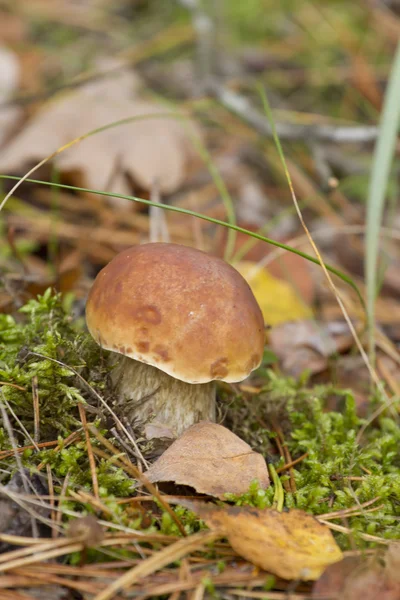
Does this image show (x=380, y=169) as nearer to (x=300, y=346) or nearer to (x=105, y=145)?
(x=300, y=346)

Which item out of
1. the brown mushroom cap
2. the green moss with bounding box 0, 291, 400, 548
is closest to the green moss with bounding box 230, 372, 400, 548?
the green moss with bounding box 0, 291, 400, 548

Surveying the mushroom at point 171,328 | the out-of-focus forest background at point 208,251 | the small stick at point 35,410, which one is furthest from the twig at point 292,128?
the small stick at point 35,410

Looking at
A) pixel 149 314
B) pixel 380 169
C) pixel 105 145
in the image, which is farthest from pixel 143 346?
pixel 105 145

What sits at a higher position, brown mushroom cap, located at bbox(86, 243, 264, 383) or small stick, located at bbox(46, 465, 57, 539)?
brown mushroom cap, located at bbox(86, 243, 264, 383)

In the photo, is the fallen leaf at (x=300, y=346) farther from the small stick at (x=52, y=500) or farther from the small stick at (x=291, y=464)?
the small stick at (x=52, y=500)

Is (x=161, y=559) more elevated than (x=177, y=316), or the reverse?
(x=177, y=316)

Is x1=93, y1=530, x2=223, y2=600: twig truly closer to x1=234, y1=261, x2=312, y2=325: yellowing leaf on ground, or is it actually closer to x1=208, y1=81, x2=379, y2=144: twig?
x1=234, y1=261, x2=312, y2=325: yellowing leaf on ground

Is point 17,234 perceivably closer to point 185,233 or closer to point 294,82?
point 185,233
